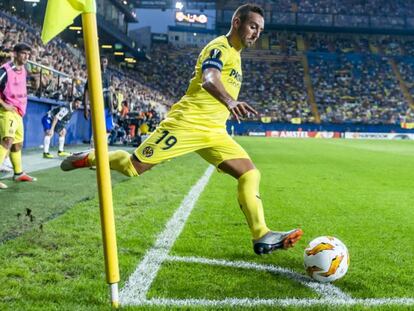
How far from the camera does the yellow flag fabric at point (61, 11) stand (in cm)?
287

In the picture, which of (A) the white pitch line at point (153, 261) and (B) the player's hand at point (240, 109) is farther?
(B) the player's hand at point (240, 109)

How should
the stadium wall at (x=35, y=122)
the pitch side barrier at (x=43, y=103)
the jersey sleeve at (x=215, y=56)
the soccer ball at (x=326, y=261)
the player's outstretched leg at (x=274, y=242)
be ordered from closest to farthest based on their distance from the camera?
the soccer ball at (x=326, y=261) < the jersey sleeve at (x=215, y=56) < the player's outstretched leg at (x=274, y=242) < the stadium wall at (x=35, y=122) < the pitch side barrier at (x=43, y=103)

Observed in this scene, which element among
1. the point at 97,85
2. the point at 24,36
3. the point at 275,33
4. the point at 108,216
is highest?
the point at 275,33

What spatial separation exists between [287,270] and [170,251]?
38.6 inches

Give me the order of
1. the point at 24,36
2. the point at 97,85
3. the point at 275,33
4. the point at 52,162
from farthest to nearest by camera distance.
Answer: the point at 275,33 < the point at 24,36 < the point at 52,162 < the point at 97,85

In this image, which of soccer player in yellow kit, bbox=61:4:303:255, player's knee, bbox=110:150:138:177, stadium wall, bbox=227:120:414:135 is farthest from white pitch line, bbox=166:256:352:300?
stadium wall, bbox=227:120:414:135

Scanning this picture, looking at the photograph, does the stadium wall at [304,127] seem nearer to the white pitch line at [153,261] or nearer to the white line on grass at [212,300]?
the white pitch line at [153,261]

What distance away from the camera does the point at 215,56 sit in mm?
3986

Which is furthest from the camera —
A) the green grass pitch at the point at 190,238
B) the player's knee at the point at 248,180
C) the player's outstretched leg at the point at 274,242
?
the player's knee at the point at 248,180

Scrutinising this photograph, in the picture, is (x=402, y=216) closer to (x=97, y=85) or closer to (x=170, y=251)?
(x=170, y=251)

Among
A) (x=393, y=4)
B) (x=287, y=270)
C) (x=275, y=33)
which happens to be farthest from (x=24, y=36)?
(x=393, y=4)

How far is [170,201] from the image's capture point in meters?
6.98

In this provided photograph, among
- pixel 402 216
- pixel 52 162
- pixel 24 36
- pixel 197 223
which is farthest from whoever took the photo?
pixel 24 36

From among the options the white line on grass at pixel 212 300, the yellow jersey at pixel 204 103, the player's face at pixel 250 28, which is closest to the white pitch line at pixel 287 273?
the white line on grass at pixel 212 300
